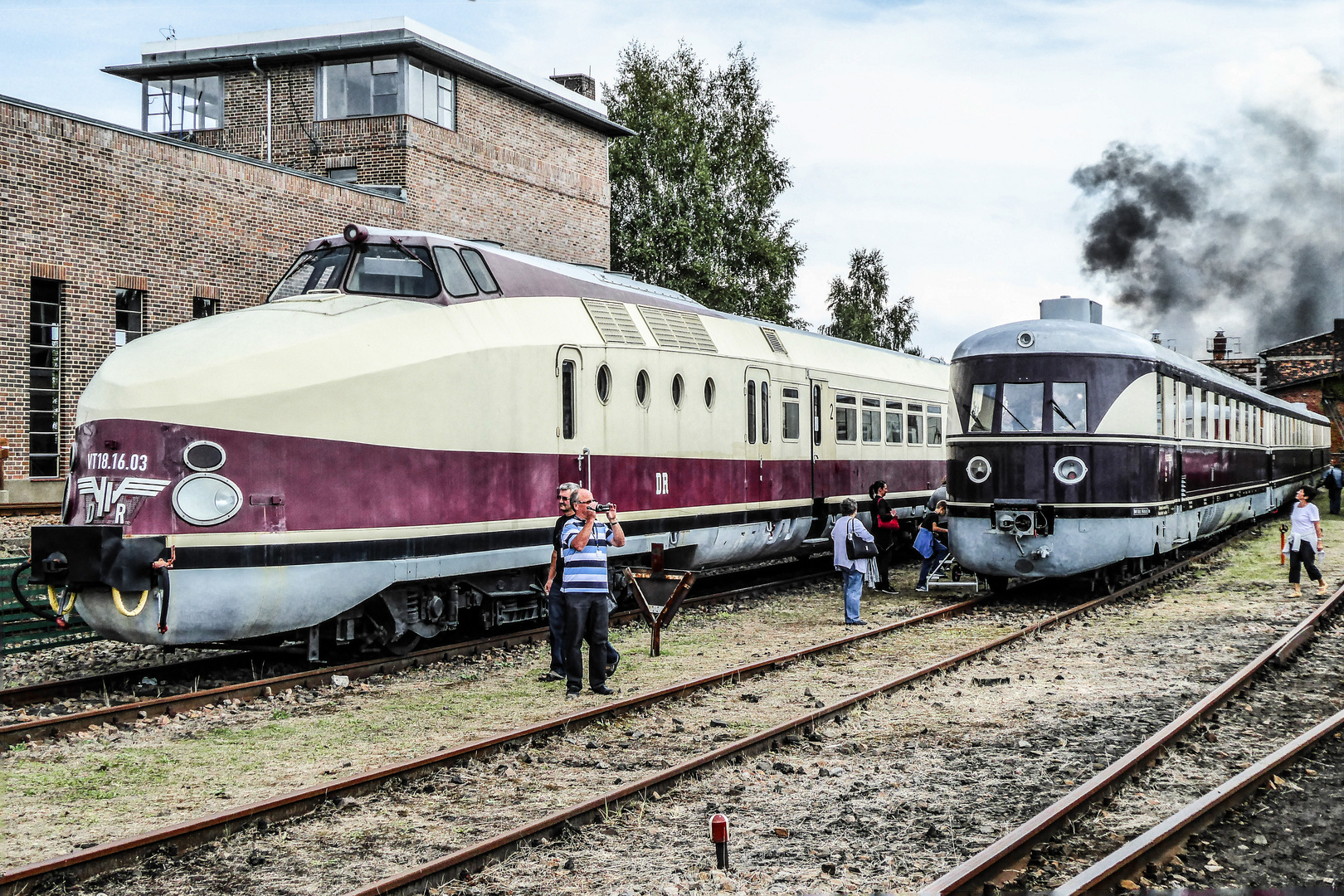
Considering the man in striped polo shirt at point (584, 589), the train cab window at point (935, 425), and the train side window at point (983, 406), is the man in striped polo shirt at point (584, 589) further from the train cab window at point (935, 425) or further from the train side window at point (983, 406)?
the train cab window at point (935, 425)

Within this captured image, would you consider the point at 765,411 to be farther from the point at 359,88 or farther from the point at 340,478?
the point at 359,88

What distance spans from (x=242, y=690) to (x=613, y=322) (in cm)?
596

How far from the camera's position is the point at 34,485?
20.7 meters

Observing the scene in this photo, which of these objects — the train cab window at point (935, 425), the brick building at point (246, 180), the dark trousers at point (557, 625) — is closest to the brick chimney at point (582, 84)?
the brick building at point (246, 180)

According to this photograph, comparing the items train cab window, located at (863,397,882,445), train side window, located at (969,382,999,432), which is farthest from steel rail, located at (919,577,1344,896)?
train cab window, located at (863,397,882,445)

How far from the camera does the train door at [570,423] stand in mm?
12820

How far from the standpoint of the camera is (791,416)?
60.9ft

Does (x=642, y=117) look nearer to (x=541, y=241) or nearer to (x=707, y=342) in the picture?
(x=541, y=241)

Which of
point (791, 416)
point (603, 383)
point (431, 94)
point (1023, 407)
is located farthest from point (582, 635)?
point (431, 94)

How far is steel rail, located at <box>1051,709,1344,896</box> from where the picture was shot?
566cm

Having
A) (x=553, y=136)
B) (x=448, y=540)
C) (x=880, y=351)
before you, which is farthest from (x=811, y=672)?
(x=553, y=136)

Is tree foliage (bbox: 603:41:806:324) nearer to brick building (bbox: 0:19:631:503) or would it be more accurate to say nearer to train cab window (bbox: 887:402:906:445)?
brick building (bbox: 0:19:631:503)

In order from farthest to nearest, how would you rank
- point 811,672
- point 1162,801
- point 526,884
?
1. point 811,672
2. point 1162,801
3. point 526,884

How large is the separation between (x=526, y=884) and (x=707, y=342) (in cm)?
1093
